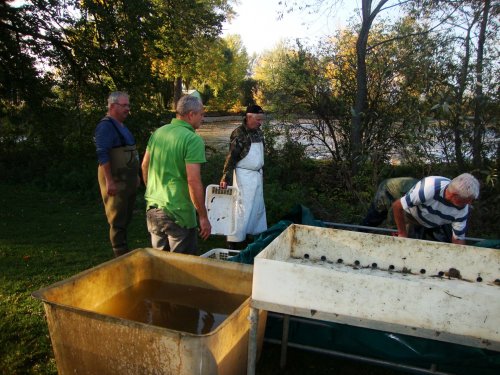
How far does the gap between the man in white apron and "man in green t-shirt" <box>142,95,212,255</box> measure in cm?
175

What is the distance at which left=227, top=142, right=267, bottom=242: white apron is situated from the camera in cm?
523

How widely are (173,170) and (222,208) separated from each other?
7.44 ft

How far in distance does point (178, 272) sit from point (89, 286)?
62 cm

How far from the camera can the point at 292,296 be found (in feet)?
7.25

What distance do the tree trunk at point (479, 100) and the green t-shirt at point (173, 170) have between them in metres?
4.78

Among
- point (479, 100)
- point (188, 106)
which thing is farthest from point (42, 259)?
point (479, 100)

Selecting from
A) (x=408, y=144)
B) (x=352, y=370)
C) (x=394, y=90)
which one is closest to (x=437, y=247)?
(x=352, y=370)

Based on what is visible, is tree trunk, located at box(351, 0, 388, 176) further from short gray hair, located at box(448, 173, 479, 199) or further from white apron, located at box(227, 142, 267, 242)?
short gray hair, located at box(448, 173, 479, 199)

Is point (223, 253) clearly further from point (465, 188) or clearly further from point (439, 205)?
point (465, 188)

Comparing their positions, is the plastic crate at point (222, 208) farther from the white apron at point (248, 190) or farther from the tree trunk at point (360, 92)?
the tree trunk at point (360, 92)

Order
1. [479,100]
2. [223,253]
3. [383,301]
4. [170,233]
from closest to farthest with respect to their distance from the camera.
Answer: [383,301], [170,233], [223,253], [479,100]

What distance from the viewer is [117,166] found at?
4.23 metres

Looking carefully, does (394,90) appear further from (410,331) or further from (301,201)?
(410,331)

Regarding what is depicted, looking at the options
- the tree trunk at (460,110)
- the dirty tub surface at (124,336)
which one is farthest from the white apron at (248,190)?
the tree trunk at (460,110)
